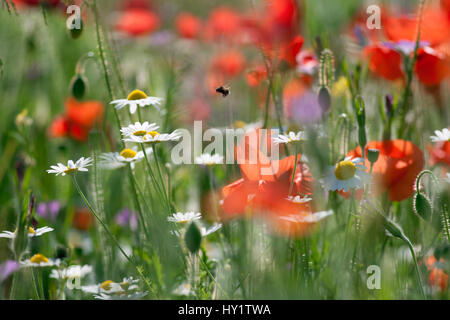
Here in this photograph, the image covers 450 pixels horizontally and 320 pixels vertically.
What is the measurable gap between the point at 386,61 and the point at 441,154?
0.15 meters

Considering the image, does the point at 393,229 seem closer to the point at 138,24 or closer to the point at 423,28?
the point at 423,28

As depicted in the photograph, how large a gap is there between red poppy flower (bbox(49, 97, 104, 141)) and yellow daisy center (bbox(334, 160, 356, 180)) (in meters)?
0.61

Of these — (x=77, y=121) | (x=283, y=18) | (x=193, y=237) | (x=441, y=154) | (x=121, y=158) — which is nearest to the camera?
(x=193, y=237)

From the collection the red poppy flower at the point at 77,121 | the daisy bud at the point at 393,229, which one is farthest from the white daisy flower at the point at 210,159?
the red poppy flower at the point at 77,121

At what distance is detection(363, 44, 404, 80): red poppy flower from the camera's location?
2.65 ft

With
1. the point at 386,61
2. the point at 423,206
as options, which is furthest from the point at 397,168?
the point at 386,61

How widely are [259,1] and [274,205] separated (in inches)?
13.3

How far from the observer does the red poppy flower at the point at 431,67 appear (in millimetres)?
803

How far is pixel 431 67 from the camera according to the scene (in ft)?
2.67

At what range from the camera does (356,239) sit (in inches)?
24.4

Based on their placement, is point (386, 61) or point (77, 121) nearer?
point (386, 61)
